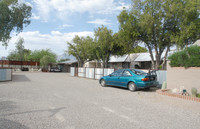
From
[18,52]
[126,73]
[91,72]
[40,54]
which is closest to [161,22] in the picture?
[126,73]

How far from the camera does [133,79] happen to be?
413 inches

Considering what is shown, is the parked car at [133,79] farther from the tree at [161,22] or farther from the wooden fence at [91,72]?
the tree at [161,22]

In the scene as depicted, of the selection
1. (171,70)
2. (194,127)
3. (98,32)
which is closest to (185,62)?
(171,70)

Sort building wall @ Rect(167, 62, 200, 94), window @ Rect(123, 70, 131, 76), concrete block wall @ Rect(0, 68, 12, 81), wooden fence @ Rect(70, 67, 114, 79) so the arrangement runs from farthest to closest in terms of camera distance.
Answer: wooden fence @ Rect(70, 67, 114, 79) → concrete block wall @ Rect(0, 68, 12, 81) → window @ Rect(123, 70, 131, 76) → building wall @ Rect(167, 62, 200, 94)

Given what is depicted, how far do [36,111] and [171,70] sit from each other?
8238 mm

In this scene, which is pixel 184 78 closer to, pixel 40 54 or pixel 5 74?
pixel 5 74

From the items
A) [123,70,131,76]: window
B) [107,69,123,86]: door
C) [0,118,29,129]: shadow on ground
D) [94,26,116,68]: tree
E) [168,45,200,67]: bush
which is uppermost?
[94,26,116,68]: tree

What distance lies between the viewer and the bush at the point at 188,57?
861cm

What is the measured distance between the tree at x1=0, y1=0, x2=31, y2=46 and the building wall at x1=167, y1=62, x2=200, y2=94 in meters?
21.0

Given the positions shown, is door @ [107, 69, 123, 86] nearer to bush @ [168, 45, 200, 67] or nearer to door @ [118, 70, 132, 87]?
door @ [118, 70, 132, 87]

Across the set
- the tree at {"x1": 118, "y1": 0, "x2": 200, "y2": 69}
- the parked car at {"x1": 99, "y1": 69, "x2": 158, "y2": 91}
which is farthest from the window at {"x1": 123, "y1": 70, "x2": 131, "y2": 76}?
the tree at {"x1": 118, "y1": 0, "x2": 200, "y2": 69}

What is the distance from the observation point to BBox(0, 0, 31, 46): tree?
66.4 feet

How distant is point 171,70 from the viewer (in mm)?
9938

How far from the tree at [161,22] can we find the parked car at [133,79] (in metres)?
7.54
